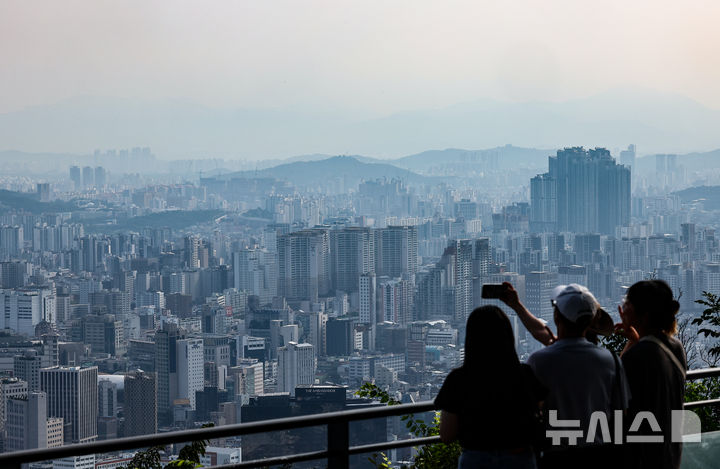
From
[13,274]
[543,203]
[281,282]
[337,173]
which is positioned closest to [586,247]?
[543,203]

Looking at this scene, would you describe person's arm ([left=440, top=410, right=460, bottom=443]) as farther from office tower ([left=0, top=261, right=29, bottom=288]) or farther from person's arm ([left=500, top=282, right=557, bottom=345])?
office tower ([left=0, top=261, right=29, bottom=288])

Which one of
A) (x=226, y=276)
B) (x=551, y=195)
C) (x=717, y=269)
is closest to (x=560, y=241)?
(x=551, y=195)

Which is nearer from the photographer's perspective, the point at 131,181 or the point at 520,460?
the point at 520,460

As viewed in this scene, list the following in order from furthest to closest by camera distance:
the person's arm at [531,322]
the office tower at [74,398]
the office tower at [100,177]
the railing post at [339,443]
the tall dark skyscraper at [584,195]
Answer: the office tower at [100,177]
the tall dark skyscraper at [584,195]
the office tower at [74,398]
the railing post at [339,443]
the person's arm at [531,322]

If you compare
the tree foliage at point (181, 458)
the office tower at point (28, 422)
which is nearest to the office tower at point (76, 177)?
the office tower at point (28, 422)

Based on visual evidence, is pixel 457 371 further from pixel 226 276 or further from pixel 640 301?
pixel 226 276

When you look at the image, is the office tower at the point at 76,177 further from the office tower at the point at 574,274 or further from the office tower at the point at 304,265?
the office tower at the point at 574,274

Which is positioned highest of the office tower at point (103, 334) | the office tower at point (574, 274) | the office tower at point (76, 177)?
the office tower at point (76, 177)

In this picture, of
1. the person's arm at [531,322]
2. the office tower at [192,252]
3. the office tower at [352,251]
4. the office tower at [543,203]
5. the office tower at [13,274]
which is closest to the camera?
the person's arm at [531,322]
